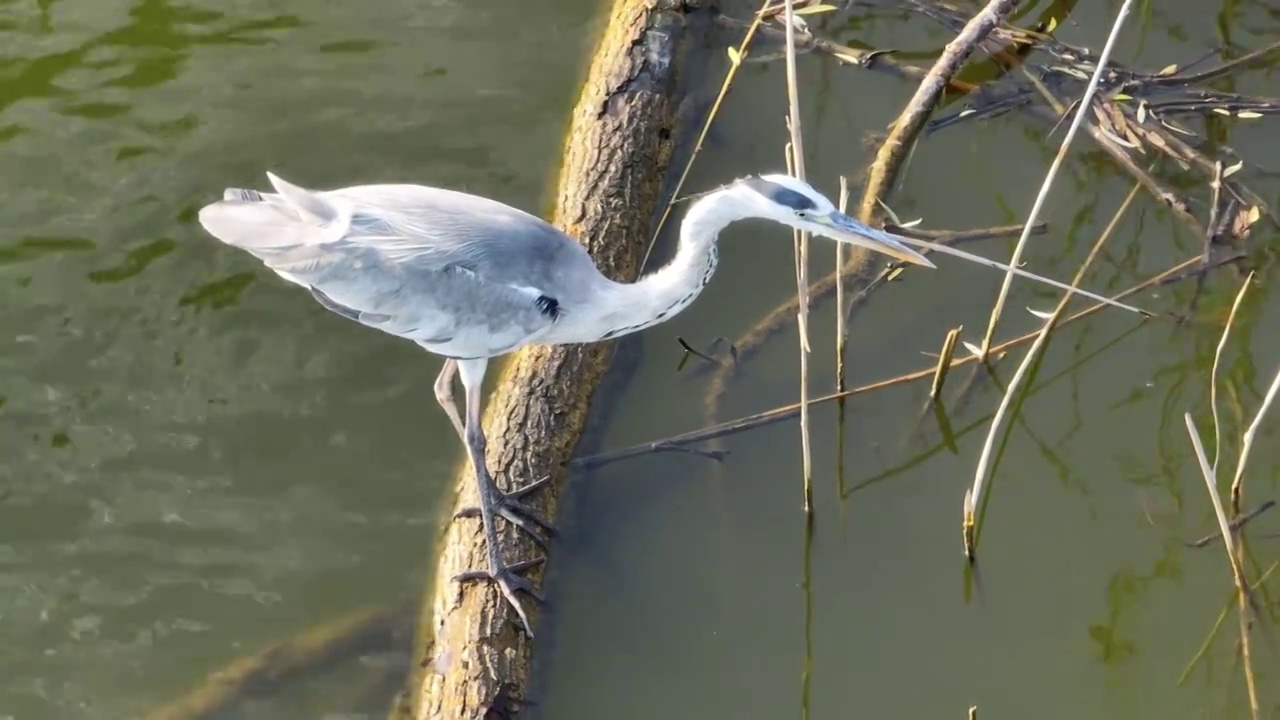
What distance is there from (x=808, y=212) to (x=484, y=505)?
125 cm

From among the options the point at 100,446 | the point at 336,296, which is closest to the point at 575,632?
the point at 336,296

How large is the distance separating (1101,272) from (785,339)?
1285mm

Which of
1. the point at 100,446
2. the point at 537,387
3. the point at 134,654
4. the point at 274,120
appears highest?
the point at 274,120

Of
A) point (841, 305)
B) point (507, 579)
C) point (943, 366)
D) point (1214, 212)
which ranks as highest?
point (841, 305)

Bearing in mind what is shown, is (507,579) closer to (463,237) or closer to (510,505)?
(510,505)

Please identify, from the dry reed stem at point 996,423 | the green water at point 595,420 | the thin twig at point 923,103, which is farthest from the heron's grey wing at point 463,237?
the thin twig at point 923,103

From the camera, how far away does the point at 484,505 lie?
331cm

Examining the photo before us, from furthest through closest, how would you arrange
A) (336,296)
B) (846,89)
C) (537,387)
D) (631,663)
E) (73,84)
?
(846,89), (73,84), (537,387), (631,663), (336,296)

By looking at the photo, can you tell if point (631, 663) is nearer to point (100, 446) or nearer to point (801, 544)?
point (801, 544)

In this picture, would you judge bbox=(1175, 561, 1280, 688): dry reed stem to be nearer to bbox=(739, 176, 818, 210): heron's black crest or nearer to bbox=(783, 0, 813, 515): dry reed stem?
bbox=(783, 0, 813, 515): dry reed stem

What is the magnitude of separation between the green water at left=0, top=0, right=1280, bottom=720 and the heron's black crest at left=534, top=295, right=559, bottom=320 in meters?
0.84

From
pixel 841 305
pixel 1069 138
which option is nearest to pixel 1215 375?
pixel 1069 138

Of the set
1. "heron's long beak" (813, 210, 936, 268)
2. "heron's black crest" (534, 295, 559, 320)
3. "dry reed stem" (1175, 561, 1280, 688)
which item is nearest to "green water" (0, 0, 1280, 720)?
"dry reed stem" (1175, 561, 1280, 688)

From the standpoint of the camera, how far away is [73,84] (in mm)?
4754
